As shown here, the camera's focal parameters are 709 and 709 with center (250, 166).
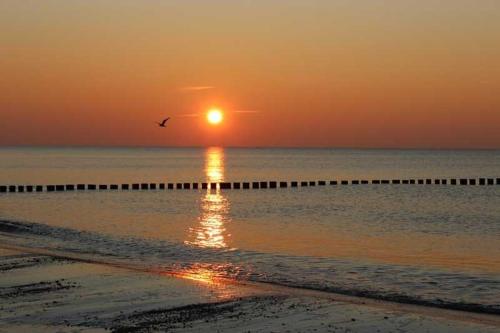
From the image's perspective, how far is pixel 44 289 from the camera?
1705 centimetres

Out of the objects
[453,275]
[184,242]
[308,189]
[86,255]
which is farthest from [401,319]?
[308,189]

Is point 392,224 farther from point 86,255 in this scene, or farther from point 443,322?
point 443,322

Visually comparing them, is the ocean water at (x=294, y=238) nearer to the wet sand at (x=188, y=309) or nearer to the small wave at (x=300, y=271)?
the small wave at (x=300, y=271)

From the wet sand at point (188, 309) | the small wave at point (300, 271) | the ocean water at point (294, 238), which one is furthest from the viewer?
the ocean water at point (294, 238)

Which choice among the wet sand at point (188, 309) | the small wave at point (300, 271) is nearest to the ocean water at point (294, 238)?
the small wave at point (300, 271)

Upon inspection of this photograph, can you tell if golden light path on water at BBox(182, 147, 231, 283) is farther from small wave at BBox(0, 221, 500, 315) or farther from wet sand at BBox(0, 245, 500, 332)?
wet sand at BBox(0, 245, 500, 332)

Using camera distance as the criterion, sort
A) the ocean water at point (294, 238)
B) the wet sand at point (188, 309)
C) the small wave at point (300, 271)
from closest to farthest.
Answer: the wet sand at point (188, 309), the small wave at point (300, 271), the ocean water at point (294, 238)

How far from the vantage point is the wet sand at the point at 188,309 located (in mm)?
13523

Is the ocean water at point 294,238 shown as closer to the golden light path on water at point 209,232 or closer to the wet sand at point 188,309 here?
the golden light path on water at point 209,232

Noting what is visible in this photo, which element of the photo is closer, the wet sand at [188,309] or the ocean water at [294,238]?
the wet sand at [188,309]

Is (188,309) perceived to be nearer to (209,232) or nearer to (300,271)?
(300,271)

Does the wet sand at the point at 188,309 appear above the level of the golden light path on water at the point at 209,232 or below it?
above

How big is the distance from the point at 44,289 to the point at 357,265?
1044 cm

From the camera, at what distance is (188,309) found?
49.1 feet
